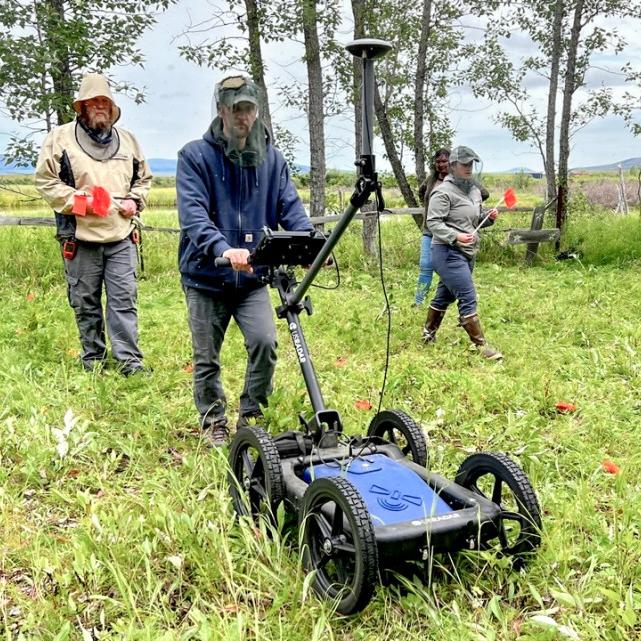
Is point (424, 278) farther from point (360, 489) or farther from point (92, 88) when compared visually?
point (360, 489)

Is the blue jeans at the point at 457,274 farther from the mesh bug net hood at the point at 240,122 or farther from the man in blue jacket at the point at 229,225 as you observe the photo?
the mesh bug net hood at the point at 240,122

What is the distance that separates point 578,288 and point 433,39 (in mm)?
6022

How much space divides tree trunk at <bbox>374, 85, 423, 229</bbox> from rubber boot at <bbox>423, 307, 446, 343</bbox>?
20.2 feet

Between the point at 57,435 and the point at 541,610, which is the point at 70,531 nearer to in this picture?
the point at 57,435

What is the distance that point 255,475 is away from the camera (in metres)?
3.22

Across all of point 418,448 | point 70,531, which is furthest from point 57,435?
point 418,448

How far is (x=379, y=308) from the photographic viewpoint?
831cm

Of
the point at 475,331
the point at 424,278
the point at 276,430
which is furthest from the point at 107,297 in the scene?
the point at 424,278

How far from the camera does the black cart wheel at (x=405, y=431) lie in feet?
10.9

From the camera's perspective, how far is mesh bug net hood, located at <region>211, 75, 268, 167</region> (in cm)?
346

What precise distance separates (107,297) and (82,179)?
0.92m

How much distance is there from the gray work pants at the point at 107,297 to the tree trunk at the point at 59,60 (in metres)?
3.93

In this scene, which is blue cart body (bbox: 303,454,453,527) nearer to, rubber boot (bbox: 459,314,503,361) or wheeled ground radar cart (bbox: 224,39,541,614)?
wheeled ground radar cart (bbox: 224,39,541,614)

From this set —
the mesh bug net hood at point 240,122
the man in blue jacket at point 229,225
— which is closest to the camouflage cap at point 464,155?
the man in blue jacket at point 229,225
